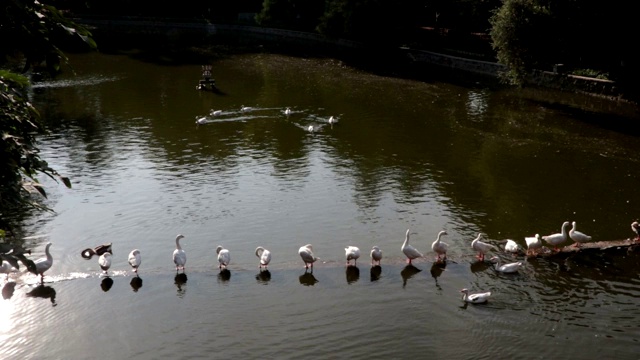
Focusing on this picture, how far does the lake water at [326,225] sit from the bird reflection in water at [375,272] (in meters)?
0.08

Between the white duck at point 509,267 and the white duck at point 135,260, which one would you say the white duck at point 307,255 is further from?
the white duck at point 509,267

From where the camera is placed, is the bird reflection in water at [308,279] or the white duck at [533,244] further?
the white duck at [533,244]

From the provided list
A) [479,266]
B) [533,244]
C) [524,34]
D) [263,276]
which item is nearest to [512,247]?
[533,244]

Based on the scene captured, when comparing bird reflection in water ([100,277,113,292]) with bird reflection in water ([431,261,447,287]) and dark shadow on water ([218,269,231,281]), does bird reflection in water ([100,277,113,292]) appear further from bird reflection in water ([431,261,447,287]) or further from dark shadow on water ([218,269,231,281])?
bird reflection in water ([431,261,447,287])

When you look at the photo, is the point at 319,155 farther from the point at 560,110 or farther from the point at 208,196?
the point at 560,110

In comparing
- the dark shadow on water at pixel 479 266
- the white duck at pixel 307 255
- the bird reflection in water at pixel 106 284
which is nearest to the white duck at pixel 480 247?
the dark shadow on water at pixel 479 266

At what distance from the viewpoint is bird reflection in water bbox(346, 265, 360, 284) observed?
47.8 feet

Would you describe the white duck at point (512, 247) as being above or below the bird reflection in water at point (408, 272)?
above

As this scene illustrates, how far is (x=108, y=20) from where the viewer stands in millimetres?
73125

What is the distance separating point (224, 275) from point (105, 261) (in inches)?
106

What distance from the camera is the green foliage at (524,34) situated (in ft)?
114

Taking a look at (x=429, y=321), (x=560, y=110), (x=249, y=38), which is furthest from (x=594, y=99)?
(x=249, y=38)

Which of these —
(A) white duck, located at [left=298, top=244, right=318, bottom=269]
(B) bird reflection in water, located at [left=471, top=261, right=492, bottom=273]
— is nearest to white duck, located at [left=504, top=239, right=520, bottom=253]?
(B) bird reflection in water, located at [left=471, top=261, right=492, bottom=273]

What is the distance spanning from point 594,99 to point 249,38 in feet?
134
